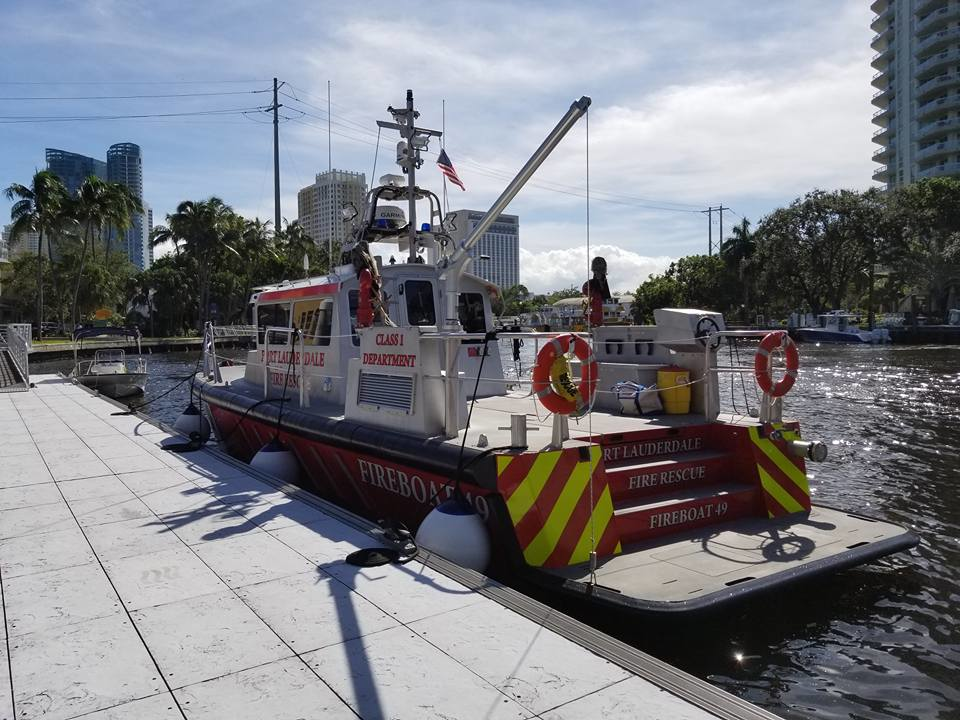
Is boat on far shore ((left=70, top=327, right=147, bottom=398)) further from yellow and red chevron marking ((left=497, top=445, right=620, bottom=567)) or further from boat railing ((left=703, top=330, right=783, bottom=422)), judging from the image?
yellow and red chevron marking ((left=497, top=445, right=620, bottom=567))

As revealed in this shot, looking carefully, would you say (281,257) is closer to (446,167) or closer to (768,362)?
(446,167)

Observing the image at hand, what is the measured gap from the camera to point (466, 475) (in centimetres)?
538

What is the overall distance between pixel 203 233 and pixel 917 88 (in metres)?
85.0

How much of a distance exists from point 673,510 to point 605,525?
2.43 feet

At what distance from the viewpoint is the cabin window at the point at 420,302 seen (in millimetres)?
9062

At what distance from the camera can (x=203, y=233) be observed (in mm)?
54125

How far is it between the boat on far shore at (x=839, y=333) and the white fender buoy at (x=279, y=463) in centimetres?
4681

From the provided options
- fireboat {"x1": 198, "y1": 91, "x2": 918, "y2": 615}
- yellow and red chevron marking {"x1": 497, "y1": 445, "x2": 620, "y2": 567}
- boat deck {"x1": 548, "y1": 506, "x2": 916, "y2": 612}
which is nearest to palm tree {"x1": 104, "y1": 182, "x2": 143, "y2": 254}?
fireboat {"x1": 198, "y1": 91, "x2": 918, "y2": 615}

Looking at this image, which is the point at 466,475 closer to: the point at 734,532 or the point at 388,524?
the point at 388,524

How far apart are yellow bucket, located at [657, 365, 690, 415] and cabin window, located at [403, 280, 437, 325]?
3.18 metres

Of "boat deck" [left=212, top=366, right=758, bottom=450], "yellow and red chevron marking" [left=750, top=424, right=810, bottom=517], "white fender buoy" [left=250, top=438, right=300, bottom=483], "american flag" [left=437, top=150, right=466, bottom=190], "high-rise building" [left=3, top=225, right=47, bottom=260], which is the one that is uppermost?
"high-rise building" [left=3, top=225, right=47, bottom=260]

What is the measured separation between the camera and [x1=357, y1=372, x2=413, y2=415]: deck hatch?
6.48 metres

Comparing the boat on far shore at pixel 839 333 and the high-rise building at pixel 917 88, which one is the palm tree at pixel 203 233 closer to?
the boat on far shore at pixel 839 333

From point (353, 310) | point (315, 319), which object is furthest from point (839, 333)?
point (353, 310)
